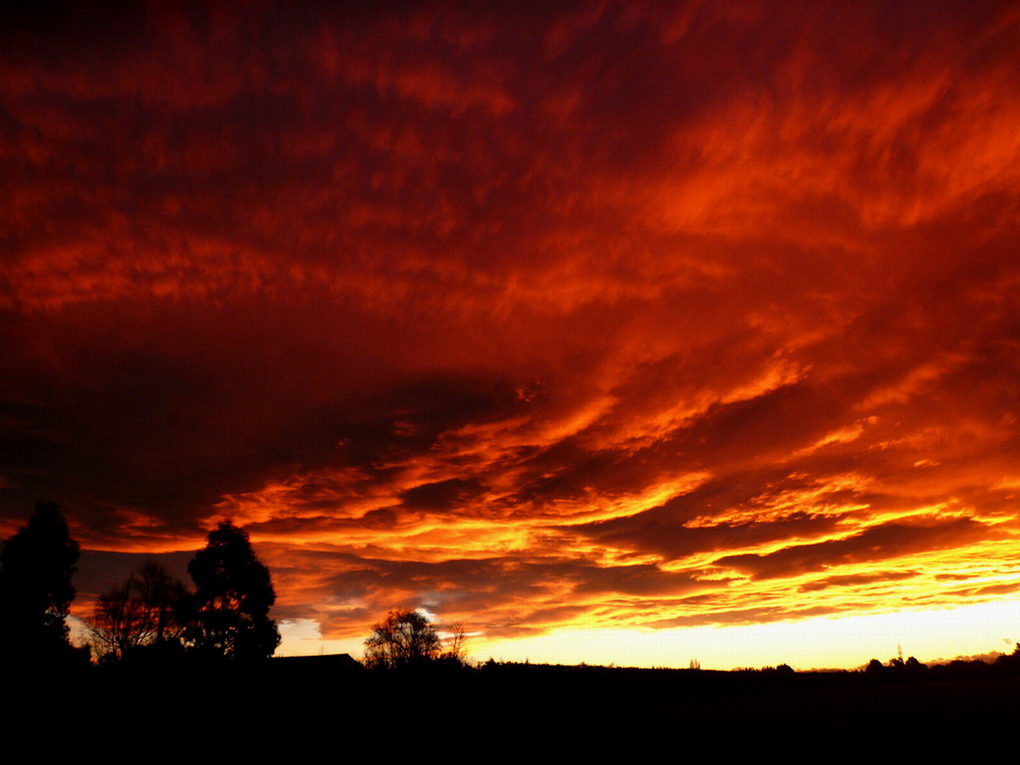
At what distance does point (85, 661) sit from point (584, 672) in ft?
135

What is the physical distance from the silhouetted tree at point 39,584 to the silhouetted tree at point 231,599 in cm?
883

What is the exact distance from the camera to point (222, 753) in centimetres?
2458

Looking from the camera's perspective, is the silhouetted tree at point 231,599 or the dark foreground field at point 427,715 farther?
the silhouetted tree at point 231,599

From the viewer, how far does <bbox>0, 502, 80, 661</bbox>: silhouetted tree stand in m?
40.9

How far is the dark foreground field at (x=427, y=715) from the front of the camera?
2352 cm

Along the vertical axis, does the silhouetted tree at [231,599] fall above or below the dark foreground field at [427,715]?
above

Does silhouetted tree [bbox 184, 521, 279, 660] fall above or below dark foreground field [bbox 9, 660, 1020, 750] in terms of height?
above

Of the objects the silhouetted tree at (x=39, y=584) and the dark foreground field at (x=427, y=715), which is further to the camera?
the silhouetted tree at (x=39, y=584)

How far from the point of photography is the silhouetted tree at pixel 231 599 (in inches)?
1841

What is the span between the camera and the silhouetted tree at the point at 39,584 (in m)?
40.9

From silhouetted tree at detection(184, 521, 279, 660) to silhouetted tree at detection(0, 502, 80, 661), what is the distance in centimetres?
883

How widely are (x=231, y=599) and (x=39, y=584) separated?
46.1 ft

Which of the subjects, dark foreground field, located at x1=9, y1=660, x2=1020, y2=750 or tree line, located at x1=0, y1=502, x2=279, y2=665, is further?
tree line, located at x1=0, y1=502, x2=279, y2=665

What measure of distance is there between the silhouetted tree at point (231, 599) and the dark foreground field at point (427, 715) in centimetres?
686
